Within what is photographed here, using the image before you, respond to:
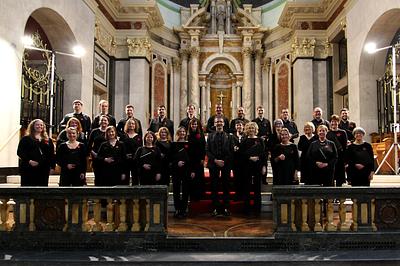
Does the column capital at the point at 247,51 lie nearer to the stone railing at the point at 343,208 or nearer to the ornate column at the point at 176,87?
the ornate column at the point at 176,87

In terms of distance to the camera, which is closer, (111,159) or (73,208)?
(73,208)

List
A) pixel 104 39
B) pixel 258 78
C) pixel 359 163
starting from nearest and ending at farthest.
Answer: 1. pixel 359 163
2. pixel 104 39
3. pixel 258 78

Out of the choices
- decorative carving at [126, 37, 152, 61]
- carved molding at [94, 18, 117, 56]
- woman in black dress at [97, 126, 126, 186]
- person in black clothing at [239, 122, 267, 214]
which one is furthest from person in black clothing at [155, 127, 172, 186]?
decorative carving at [126, 37, 152, 61]

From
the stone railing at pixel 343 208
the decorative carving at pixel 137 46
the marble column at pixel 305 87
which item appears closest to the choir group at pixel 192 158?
the stone railing at pixel 343 208

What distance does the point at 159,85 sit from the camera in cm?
1544

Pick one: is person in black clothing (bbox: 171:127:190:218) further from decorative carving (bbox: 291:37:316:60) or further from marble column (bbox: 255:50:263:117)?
marble column (bbox: 255:50:263:117)

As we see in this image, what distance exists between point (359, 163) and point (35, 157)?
435 cm

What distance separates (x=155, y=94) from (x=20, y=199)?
11.1m

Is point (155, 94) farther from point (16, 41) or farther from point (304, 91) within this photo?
point (16, 41)

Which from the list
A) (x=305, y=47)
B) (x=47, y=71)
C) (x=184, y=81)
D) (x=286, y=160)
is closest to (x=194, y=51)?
(x=184, y=81)

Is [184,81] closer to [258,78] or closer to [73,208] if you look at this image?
[258,78]

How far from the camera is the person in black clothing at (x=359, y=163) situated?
18.3ft

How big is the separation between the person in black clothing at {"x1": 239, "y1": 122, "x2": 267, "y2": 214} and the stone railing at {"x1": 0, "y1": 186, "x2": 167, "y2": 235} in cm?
193

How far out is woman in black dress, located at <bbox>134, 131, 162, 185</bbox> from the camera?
560 centimetres
